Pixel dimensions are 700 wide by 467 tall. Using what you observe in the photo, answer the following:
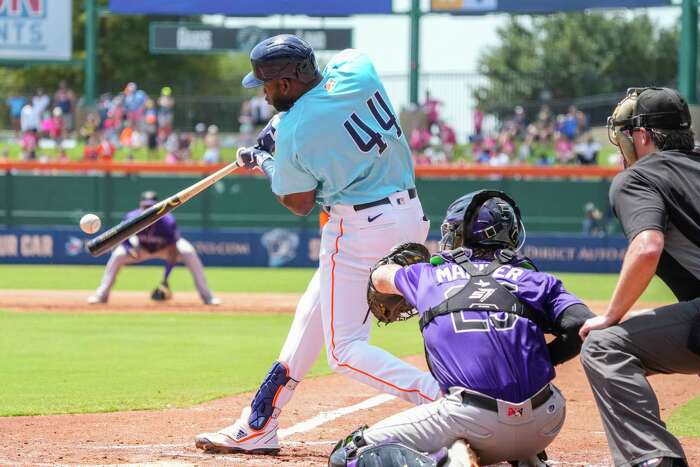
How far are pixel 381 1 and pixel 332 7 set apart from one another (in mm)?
1212

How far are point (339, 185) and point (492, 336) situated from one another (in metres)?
1.47

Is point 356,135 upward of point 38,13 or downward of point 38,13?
downward

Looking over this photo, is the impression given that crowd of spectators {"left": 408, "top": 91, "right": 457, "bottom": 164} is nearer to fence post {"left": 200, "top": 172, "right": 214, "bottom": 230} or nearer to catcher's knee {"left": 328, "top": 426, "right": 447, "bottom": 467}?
fence post {"left": 200, "top": 172, "right": 214, "bottom": 230}

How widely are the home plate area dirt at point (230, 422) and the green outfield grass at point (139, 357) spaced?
0.33 meters

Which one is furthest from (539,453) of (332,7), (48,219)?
(332,7)

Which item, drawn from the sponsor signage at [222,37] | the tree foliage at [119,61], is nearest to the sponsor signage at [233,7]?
the sponsor signage at [222,37]

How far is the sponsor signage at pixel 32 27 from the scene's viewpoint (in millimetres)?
28531

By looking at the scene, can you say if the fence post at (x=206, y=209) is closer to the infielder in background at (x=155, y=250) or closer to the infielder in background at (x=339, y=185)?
the infielder in background at (x=155, y=250)

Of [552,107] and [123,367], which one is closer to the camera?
[123,367]

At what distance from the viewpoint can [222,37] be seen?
88.9 feet

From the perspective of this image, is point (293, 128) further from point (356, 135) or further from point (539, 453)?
point (539, 453)

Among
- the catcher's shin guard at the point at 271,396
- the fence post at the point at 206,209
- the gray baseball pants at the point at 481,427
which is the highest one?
the gray baseball pants at the point at 481,427

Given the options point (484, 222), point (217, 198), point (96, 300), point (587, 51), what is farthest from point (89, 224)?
point (587, 51)

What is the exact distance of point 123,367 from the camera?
898 centimetres
